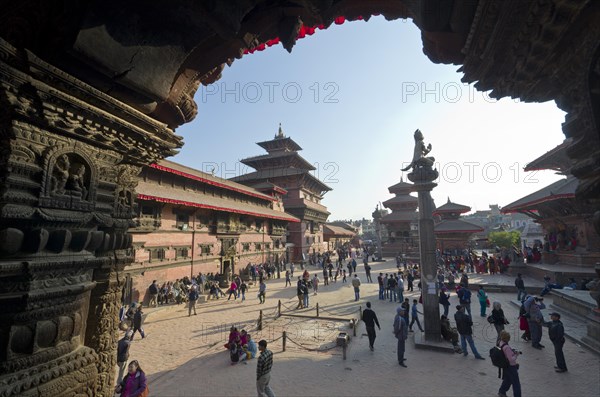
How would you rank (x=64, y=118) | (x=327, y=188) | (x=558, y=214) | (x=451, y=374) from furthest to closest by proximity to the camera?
(x=327, y=188), (x=558, y=214), (x=451, y=374), (x=64, y=118)

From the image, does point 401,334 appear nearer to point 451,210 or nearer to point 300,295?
point 300,295

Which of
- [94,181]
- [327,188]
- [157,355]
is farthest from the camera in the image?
[327,188]

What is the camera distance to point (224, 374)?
7.63 metres

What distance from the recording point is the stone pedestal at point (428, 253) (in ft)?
30.7

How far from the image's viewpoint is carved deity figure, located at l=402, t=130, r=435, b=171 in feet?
34.4

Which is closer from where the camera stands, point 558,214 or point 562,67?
point 562,67

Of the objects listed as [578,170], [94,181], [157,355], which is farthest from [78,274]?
[157,355]

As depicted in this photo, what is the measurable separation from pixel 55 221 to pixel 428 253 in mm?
9916

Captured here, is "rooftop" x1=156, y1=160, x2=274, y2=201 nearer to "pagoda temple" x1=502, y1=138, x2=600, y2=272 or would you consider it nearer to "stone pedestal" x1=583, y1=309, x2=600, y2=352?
"stone pedestal" x1=583, y1=309, x2=600, y2=352

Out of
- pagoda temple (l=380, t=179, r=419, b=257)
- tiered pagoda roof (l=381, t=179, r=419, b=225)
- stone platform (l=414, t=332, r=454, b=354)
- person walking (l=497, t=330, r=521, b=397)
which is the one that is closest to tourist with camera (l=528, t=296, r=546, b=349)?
stone platform (l=414, t=332, r=454, b=354)

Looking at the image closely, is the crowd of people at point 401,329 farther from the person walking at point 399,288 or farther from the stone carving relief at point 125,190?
the stone carving relief at point 125,190

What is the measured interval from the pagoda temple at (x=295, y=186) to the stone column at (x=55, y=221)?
3144 centimetres

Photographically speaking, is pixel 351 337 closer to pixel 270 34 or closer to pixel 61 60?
pixel 270 34

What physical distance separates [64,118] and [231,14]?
1677 millimetres
